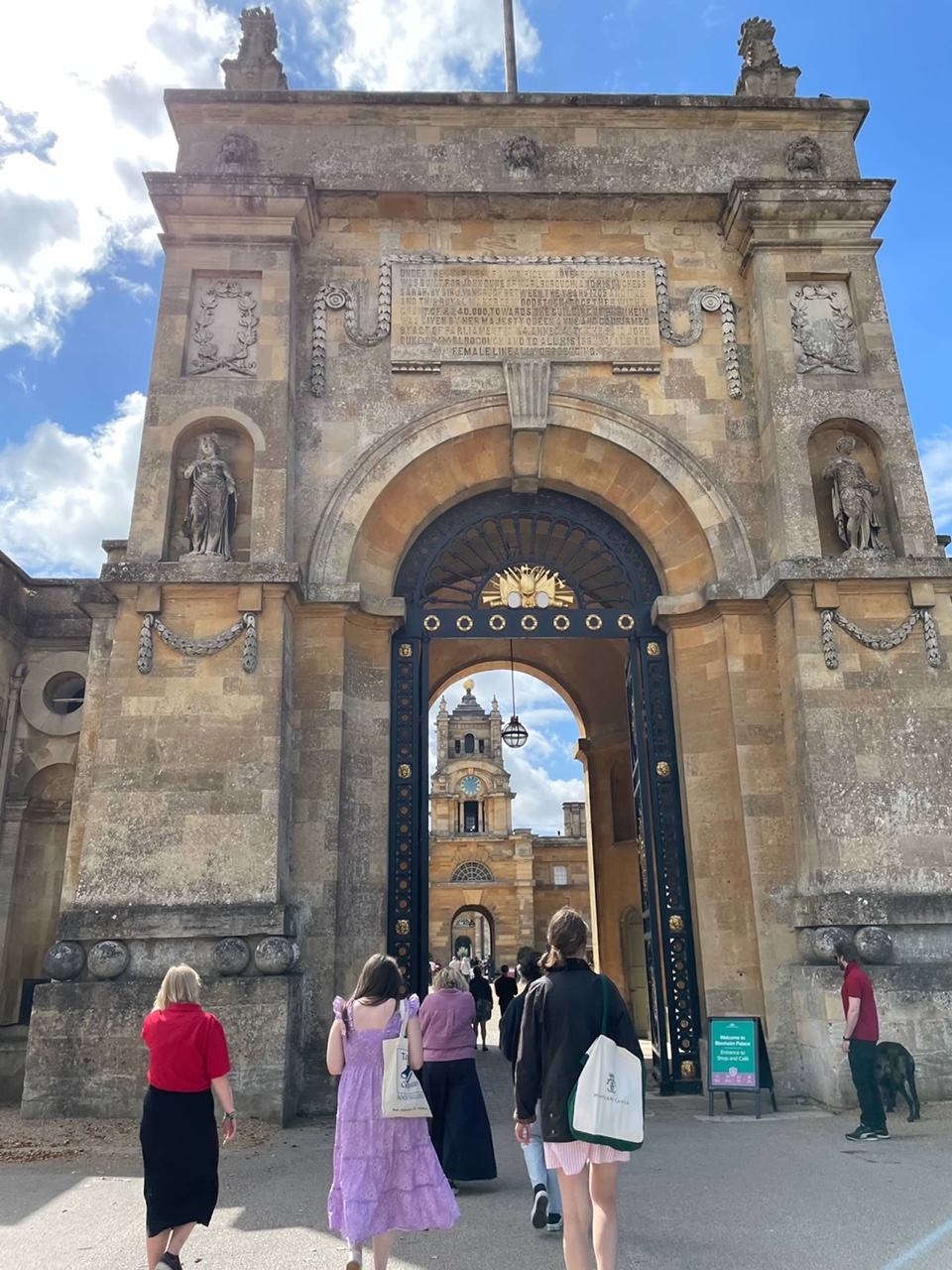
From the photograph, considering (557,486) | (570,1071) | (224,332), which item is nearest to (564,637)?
(557,486)

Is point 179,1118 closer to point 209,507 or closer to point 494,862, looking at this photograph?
point 209,507

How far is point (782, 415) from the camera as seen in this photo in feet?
36.2

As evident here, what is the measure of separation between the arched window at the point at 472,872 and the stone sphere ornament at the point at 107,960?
38271 mm

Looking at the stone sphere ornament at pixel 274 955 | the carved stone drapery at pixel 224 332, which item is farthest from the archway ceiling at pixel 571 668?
the stone sphere ornament at pixel 274 955

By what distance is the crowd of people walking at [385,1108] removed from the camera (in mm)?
3988

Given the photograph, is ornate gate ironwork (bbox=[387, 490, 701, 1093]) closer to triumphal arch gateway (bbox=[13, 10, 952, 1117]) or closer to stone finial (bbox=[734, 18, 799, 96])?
triumphal arch gateway (bbox=[13, 10, 952, 1117])

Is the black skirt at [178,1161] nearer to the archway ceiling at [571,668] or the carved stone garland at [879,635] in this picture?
the carved stone garland at [879,635]

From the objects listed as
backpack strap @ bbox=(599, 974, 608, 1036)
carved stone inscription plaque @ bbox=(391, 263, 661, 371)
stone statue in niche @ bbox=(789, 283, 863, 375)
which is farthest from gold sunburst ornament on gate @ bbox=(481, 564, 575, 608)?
backpack strap @ bbox=(599, 974, 608, 1036)

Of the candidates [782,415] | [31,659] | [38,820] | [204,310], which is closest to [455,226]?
[204,310]

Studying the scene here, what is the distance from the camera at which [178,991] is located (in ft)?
15.1

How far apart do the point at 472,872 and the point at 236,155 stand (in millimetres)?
38695

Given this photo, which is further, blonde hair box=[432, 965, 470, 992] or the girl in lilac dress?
blonde hair box=[432, 965, 470, 992]

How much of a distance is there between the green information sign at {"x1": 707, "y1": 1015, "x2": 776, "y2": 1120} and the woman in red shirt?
5.34 meters

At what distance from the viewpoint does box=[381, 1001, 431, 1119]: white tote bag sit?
440 centimetres
